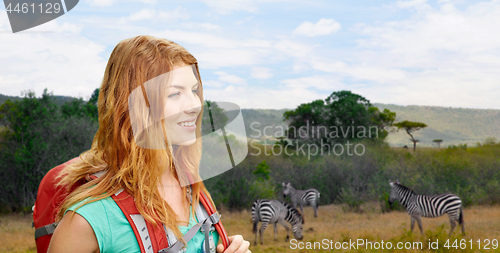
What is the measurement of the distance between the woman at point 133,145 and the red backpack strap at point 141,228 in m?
0.02

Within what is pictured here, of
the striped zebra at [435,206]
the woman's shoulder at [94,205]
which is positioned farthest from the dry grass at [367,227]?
the woman's shoulder at [94,205]

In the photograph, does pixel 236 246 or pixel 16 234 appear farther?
pixel 16 234

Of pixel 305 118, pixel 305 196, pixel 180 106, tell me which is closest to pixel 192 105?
pixel 180 106

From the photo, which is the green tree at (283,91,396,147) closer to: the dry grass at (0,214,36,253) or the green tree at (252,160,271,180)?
the green tree at (252,160,271,180)

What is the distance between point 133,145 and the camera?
833 mm

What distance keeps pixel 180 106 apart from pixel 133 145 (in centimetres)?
16

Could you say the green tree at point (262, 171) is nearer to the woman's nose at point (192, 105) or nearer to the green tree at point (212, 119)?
the green tree at point (212, 119)

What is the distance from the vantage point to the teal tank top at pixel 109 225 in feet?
2.49

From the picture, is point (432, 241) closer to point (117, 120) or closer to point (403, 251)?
point (403, 251)

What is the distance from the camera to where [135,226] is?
79 centimetres

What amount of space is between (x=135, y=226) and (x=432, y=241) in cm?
1011

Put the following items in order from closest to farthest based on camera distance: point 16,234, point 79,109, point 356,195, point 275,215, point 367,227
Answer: point 275,215 < point 16,234 < point 367,227 < point 356,195 < point 79,109

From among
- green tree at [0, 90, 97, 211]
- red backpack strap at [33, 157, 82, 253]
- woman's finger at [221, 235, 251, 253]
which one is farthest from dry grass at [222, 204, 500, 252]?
red backpack strap at [33, 157, 82, 253]

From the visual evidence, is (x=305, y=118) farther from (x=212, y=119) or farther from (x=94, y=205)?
(x=94, y=205)
